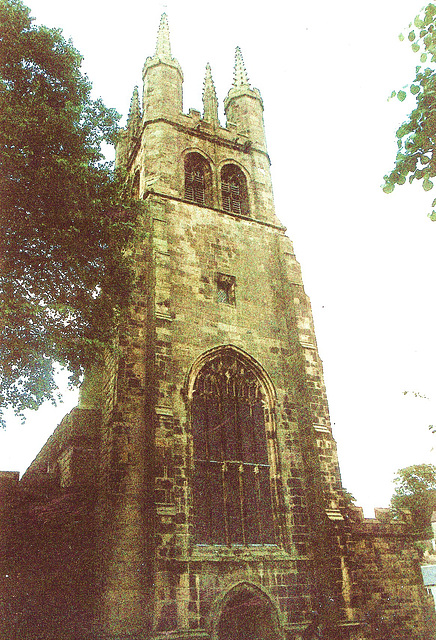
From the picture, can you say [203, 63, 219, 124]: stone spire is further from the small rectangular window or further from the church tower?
the small rectangular window

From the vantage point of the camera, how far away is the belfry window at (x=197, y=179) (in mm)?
18172

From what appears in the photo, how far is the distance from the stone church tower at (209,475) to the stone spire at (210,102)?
390cm

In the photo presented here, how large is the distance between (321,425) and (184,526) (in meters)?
4.93

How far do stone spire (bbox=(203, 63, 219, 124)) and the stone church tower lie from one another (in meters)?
3.90

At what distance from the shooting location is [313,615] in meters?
11.8

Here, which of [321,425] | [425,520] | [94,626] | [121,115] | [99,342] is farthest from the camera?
[425,520]

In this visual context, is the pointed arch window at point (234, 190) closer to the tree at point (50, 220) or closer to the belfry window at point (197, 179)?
the belfry window at point (197, 179)

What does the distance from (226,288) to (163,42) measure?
12.3 m

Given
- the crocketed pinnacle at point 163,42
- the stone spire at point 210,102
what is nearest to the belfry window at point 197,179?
the stone spire at point 210,102

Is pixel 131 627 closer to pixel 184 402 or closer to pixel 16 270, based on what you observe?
pixel 184 402

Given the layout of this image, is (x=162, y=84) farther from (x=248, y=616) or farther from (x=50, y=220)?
(x=248, y=616)

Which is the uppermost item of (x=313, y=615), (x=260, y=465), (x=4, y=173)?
(x=4, y=173)

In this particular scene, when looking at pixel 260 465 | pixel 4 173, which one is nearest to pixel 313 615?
pixel 260 465

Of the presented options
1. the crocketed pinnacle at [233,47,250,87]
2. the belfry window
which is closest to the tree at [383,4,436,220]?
Answer: the belfry window
